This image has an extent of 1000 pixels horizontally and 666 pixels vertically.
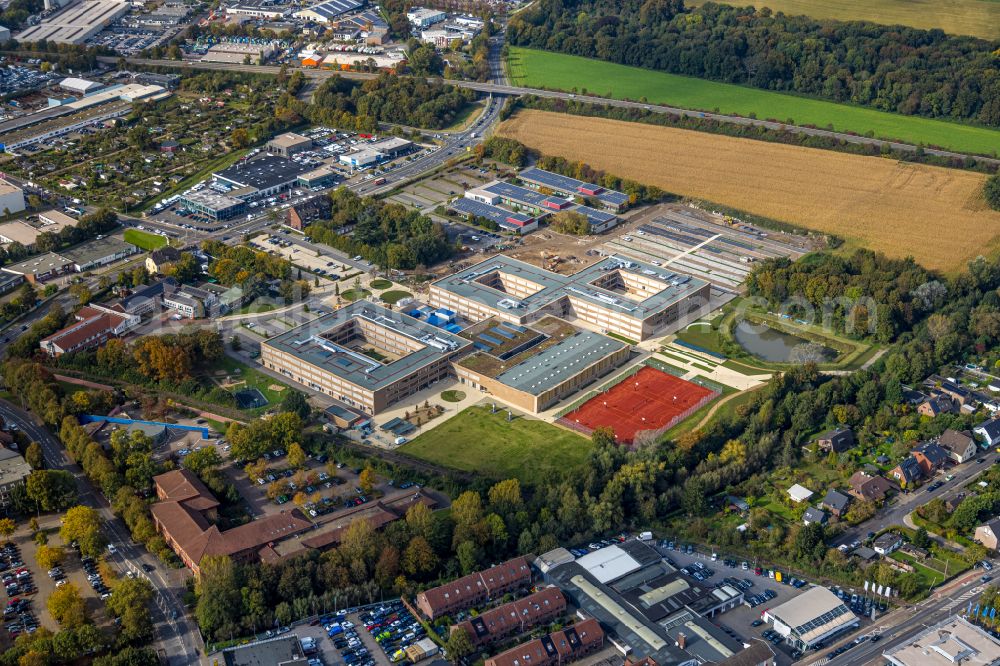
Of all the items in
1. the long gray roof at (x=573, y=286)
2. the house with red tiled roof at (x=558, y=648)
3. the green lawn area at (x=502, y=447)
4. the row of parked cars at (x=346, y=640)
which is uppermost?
the long gray roof at (x=573, y=286)

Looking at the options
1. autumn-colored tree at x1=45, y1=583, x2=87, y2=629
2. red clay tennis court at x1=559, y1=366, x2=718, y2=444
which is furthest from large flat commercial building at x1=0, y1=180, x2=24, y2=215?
red clay tennis court at x1=559, y1=366, x2=718, y2=444

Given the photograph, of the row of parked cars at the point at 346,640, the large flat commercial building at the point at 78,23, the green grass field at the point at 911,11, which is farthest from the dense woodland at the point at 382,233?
the green grass field at the point at 911,11

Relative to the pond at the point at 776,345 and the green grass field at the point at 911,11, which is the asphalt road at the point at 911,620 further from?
the green grass field at the point at 911,11

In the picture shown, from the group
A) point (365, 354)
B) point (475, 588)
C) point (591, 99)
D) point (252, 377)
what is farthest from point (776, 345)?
point (591, 99)

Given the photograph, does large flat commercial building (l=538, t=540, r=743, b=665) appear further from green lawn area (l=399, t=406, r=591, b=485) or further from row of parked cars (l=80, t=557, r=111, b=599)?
row of parked cars (l=80, t=557, r=111, b=599)

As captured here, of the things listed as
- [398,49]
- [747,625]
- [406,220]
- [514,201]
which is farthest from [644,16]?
[747,625]

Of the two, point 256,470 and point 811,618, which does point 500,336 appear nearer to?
point 256,470
